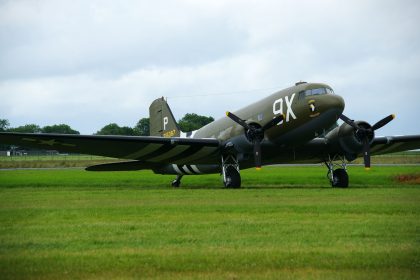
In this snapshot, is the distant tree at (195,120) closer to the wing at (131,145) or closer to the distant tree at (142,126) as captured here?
the distant tree at (142,126)

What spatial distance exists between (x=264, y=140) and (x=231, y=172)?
2.10 m

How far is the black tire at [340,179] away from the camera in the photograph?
28141mm

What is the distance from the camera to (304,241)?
33.3ft

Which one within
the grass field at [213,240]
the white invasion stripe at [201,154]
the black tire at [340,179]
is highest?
the white invasion stripe at [201,154]

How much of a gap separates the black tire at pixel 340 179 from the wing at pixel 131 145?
18.4 ft

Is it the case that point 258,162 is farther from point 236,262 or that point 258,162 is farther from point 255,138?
point 236,262

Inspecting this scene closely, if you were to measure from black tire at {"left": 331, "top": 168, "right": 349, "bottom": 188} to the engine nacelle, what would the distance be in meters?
0.99

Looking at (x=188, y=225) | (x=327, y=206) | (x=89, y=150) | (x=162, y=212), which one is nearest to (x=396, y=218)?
(x=327, y=206)

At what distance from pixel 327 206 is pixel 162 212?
4.43 m

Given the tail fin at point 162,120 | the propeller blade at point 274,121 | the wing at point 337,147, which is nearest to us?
the propeller blade at point 274,121

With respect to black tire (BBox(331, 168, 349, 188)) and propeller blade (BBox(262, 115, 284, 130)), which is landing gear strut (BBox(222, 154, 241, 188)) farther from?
black tire (BBox(331, 168, 349, 188))

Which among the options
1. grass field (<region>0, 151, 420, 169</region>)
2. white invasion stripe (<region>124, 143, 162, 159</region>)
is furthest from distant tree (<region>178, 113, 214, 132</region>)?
white invasion stripe (<region>124, 143, 162, 159</region>)

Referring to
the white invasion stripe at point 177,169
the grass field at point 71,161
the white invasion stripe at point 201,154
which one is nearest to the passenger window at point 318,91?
the white invasion stripe at point 201,154

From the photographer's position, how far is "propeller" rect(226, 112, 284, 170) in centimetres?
2618
